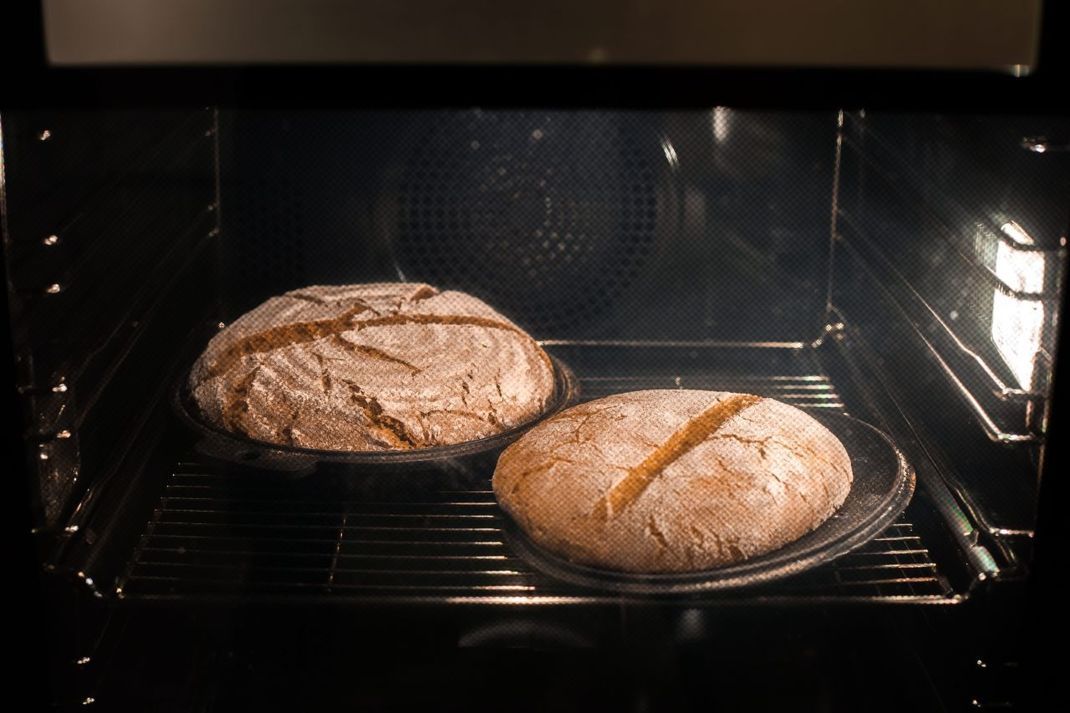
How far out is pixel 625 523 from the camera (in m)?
1.24

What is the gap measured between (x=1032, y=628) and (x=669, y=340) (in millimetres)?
550

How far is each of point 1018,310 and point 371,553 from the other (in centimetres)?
72

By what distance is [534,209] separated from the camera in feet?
4.39

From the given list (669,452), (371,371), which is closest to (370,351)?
→ (371,371)

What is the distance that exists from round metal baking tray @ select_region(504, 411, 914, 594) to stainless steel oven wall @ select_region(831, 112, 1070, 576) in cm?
6

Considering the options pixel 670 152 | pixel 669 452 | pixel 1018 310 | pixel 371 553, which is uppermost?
pixel 670 152

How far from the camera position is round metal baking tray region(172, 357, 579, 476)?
4.56ft

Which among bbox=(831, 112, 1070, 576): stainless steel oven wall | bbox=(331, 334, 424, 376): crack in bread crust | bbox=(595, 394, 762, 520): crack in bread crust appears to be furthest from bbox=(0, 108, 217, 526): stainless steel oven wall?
bbox=(831, 112, 1070, 576): stainless steel oven wall

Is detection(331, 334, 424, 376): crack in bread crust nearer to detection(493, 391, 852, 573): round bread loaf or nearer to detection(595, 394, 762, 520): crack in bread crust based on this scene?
detection(493, 391, 852, 573): round bread loaf

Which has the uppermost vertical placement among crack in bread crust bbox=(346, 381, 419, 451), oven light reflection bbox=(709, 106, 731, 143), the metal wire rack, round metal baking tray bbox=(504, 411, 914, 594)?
oven light reflection bbox=(709, 106, 731, 143)

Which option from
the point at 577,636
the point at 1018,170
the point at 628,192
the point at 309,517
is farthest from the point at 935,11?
the point at 309,517

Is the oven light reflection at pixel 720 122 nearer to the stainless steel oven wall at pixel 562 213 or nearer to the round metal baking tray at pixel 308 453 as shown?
the stainless steel oven wall at pixel 562 213

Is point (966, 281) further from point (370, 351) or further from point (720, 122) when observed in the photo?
point (370, 351)

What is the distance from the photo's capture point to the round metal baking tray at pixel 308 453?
1.39 m
